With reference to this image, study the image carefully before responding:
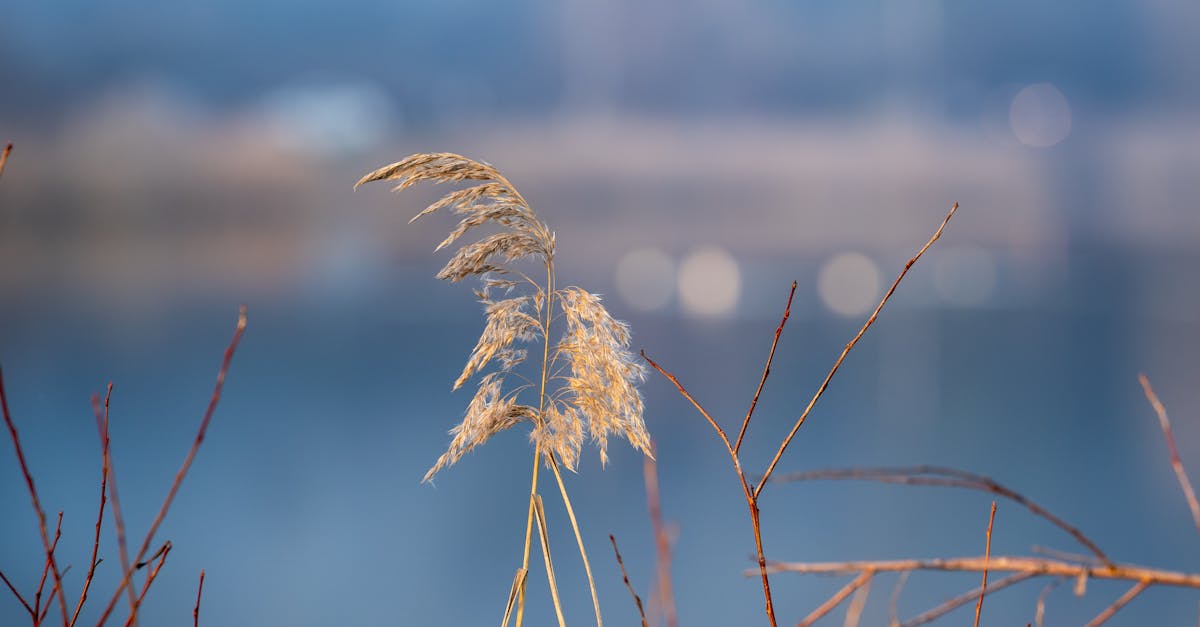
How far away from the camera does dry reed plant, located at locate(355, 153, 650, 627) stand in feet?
3.03

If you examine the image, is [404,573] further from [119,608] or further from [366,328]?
[366,328]

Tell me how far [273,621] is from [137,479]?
13.1 ft

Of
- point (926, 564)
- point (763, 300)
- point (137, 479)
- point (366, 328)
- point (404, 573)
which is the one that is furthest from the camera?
point (763, 300)

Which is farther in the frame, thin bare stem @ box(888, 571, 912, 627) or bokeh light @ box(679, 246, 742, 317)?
bokeh light @ box(679, 246, 742, 317)

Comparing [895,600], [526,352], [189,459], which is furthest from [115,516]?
[526,352]

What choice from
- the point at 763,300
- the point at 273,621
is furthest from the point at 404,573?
the point at 763,300

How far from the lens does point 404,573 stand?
9.38 meters

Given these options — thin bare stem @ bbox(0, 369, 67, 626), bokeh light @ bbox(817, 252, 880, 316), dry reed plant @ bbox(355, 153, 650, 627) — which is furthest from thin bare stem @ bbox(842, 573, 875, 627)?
bokeh light @ bbox(817, 252, 880, 316)

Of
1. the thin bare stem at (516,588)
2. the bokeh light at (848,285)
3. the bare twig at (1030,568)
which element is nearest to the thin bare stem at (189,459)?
the bare twig at (1030,568)

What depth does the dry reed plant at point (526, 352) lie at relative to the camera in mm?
923

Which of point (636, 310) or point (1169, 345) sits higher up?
point (636, 310)

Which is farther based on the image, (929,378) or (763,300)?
(763,300)

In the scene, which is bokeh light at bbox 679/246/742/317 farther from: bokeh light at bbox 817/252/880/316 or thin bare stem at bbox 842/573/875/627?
thin bare stem at bbox 842/573/875/627

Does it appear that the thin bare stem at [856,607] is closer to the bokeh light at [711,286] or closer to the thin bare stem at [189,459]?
the thin bare stem at [189,459]
